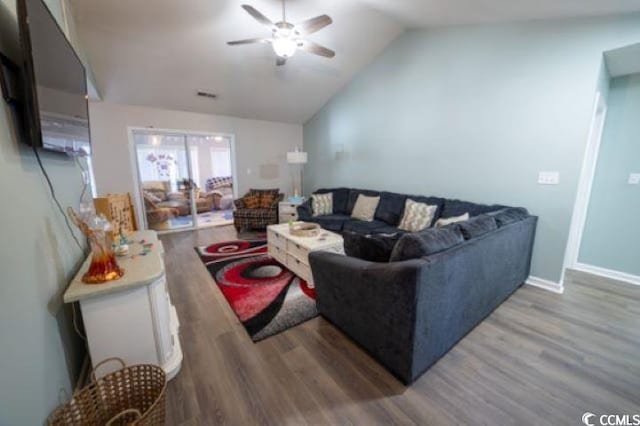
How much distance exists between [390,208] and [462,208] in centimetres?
106

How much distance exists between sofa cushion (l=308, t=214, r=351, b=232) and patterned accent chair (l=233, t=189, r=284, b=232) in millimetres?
1127

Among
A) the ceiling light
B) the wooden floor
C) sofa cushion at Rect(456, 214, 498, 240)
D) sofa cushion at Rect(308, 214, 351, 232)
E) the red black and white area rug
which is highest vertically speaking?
the ceiling light

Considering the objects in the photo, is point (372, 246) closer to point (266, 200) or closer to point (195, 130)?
point (266, 200)

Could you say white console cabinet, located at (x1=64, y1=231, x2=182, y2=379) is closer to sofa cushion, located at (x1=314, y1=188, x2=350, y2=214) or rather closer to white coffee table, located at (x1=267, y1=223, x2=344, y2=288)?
white coffee table, located at (x1=267, y1=223, x2=344, y2=288)

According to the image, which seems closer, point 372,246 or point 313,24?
point 372,246

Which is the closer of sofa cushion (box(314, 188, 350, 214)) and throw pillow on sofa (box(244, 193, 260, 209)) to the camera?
sofa cushion (box(314, 188, 350, 214))

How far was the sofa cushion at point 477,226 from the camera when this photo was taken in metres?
1.88

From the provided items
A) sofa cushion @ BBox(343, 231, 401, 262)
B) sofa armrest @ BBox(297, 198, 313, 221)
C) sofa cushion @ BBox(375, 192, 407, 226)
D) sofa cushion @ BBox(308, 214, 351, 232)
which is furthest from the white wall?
sofa cushion @ BBox(343, 231, 401, 262)

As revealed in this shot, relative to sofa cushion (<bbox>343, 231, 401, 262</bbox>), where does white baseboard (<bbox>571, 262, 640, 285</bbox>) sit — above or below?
below

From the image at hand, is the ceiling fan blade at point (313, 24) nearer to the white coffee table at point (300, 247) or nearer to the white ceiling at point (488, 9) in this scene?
the white ceiling at point (488, 9)

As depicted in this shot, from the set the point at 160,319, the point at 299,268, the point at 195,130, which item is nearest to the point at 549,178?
the point at 299,268

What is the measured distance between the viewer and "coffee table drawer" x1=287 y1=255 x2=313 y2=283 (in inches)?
108

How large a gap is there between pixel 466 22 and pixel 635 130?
7.05 ft

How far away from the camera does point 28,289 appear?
1.06 meters
